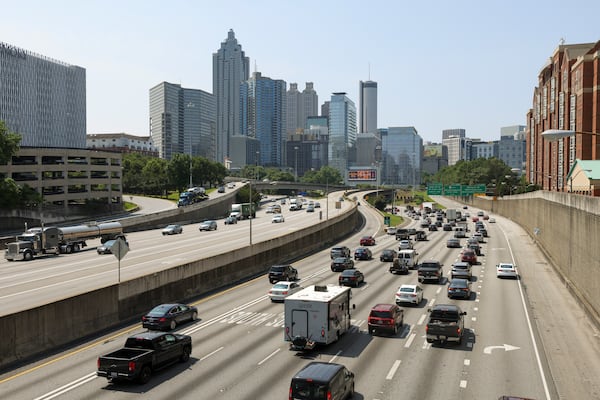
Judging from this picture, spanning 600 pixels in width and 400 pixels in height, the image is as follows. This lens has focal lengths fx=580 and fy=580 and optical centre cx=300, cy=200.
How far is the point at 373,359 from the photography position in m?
24.8

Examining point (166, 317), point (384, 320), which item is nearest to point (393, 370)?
point (384, 320)

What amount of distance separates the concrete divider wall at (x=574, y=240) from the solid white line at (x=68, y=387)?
26037 mm

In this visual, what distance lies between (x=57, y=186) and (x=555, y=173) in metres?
97.0

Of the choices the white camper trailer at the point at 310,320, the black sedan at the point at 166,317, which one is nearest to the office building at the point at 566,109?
the white camper trailer at the point at 310,320

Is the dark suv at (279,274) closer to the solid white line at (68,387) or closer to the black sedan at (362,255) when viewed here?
the black sedan at (362,255)

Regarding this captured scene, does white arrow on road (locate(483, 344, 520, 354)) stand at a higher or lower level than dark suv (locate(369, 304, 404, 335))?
lower

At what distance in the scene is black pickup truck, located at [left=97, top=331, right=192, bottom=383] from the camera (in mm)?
20875

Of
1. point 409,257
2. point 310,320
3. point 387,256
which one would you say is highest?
point 310,320

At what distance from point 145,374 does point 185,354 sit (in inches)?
116

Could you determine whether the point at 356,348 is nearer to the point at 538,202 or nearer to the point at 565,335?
the point at 565,335

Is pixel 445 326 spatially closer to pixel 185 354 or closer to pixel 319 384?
pixel 319 384

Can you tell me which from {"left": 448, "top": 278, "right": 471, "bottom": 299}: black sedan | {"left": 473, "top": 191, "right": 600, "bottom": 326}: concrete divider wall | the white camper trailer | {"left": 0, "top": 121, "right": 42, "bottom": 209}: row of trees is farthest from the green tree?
{"left": 473, "top": 191, "right": 600, "bottom": 326}: concrete divider wall

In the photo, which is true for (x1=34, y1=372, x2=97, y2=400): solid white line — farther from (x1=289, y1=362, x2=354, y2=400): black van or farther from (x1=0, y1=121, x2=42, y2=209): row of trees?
(x1=0, y1=121, x2=42, y2=209): row of trees

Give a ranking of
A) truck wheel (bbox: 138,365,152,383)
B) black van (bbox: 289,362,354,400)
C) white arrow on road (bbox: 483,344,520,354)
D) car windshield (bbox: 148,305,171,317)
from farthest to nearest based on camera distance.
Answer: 1. car windshield (bbox: 148,305,171,317)
2. white arrow on road (bbox: 483,344,520,354)
3. truck wheel (bbox: 138,365,152,383)
4. black van (bbox: 289,362,354,400)
